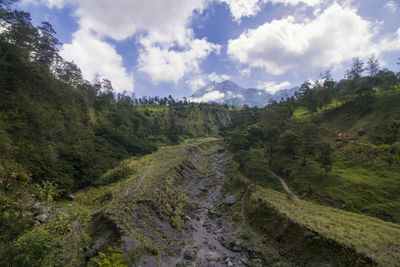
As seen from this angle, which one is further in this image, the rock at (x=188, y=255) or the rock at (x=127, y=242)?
the rock at (x=188, y=255)

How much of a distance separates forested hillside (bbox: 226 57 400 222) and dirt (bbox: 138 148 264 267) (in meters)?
16.5

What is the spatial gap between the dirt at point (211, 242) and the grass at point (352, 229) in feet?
22.3

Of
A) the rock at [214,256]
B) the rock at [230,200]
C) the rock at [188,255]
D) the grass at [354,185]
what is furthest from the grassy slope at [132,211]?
the grass at [354,185]

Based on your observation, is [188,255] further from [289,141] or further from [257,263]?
[289,141]

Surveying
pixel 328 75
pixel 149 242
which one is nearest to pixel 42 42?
pixel 149 242

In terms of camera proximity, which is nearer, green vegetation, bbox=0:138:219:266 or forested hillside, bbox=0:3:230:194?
green vegetation, bbox=0:138:219:266

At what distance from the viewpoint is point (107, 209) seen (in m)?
24.4

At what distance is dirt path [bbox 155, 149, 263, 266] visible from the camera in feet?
68.6

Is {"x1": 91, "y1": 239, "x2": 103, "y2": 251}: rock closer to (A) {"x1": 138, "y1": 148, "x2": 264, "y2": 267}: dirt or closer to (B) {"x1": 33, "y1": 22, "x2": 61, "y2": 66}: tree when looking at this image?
(A) {"x1": 138, "y1": 148, "x2": 264, "y2": 267}: dirt

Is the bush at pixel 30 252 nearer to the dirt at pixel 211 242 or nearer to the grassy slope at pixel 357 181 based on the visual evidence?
the dirt at pixel 211 242

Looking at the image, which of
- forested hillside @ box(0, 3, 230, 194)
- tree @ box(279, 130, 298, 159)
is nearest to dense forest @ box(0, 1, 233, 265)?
forested hillside @ box(0, 3, 230, 194)

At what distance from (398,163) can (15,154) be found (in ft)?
227

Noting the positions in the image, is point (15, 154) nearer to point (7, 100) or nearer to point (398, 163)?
point (7, 100)

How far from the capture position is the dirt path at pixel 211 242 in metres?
20.9
